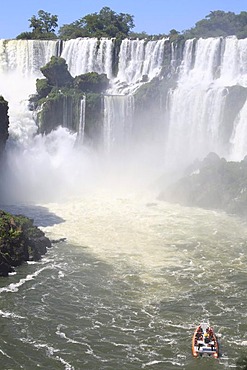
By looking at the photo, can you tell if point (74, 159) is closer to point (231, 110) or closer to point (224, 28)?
point (231, 110)

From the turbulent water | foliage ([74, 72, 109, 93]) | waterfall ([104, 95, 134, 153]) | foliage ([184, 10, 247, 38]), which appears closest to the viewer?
the turbulent water

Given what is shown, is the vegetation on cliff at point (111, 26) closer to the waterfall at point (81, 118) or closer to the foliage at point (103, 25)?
the foliage at point (103, 25)

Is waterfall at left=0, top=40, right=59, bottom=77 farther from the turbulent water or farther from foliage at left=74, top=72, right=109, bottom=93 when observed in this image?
foliage at left=74, top=72, right=109, bottom=93

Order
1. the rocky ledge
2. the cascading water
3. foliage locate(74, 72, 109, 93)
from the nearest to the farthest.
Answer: the rocky ledge, the cascading water, foliage locate(74, 72, 109, 93)

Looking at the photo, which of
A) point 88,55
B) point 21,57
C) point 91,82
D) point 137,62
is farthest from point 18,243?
point 21,57

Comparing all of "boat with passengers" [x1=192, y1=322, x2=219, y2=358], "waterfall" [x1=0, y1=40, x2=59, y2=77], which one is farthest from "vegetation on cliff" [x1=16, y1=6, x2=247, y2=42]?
"boat with passengers" [x1=192, y1=322, x2=219, y2=358]

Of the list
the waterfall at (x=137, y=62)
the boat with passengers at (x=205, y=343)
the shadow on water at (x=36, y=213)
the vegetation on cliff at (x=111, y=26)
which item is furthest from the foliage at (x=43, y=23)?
the boat with passengers at (x=205, y=343)

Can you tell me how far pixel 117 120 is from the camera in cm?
5012

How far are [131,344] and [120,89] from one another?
1537 inches

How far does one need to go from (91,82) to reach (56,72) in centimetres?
362

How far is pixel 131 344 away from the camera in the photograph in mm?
20406

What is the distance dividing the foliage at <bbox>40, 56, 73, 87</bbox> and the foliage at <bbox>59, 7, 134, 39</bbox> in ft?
55.0

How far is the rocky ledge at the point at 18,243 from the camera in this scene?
2738 cm

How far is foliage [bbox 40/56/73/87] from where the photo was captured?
5377 centimetres
